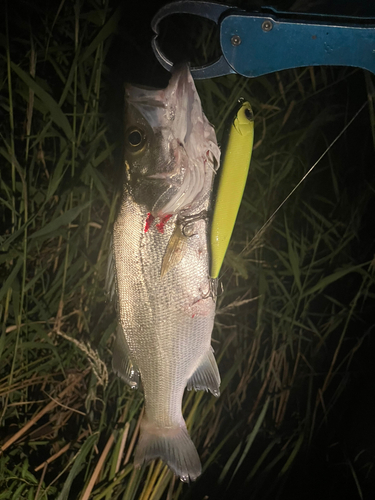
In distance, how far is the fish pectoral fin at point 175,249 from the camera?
74 centimetres

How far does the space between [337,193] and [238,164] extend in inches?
24.0

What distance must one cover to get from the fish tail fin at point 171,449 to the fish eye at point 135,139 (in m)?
0.67

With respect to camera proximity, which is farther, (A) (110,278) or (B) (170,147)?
(A) (110,278)

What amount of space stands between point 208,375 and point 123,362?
22 cm

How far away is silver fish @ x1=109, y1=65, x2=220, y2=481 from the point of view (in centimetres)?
69

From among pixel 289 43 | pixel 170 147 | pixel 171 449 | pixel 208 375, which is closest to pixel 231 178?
pixel 170 147

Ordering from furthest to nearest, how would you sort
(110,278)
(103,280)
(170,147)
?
(103,280) < (110,278) < (170,147)

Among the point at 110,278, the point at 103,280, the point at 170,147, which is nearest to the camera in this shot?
the point at 170,147

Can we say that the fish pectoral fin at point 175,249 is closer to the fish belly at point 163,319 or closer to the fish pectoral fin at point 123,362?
the fish belly at point 163,319

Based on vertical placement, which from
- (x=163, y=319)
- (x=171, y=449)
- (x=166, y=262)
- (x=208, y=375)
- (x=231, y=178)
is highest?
(x=231, y=178)

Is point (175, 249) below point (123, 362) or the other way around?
the other way around

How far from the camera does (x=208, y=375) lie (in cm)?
84

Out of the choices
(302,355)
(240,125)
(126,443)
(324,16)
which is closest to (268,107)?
(324,16)

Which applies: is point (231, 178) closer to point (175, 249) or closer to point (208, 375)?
point (175, 249)
